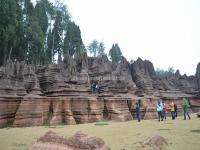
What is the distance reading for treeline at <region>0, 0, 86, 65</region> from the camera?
112 ft

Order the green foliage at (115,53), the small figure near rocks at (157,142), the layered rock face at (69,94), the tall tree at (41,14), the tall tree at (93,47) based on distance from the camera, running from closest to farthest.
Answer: the small figure near rocks at (157,142) → the layered rock face at (69,94) → the tall tree at (41,14) → the green foliage at (115,53) → the tall tree at (93,47)

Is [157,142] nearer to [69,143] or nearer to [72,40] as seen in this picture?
[69,143]

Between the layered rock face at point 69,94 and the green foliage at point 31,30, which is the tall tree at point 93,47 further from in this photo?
the layered rock face at point 69,94

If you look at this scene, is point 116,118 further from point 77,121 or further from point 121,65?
point 121,65

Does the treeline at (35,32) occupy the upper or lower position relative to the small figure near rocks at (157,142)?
upper

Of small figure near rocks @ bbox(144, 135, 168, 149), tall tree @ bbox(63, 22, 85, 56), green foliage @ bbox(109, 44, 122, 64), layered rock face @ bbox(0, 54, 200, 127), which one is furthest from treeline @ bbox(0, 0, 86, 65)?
small figure near rocks @ bbox(144, 135, 168, 149)

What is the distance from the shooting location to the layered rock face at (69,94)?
19.1 metres

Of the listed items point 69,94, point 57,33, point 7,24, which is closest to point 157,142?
point 69,94

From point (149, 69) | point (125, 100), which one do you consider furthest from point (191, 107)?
point (125, 100)

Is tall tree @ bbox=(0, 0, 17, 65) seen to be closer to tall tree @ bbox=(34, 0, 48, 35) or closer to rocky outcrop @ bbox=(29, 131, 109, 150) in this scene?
tall tree @ bbox=(34, 0, 48, 35)

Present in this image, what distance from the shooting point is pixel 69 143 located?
670cm

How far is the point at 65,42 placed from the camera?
49.1 m

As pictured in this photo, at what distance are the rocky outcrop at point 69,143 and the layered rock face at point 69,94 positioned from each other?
1195 cm

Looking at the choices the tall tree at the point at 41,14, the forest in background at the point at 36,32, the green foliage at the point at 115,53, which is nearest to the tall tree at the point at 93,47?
the green foliage at the point at 115,53
